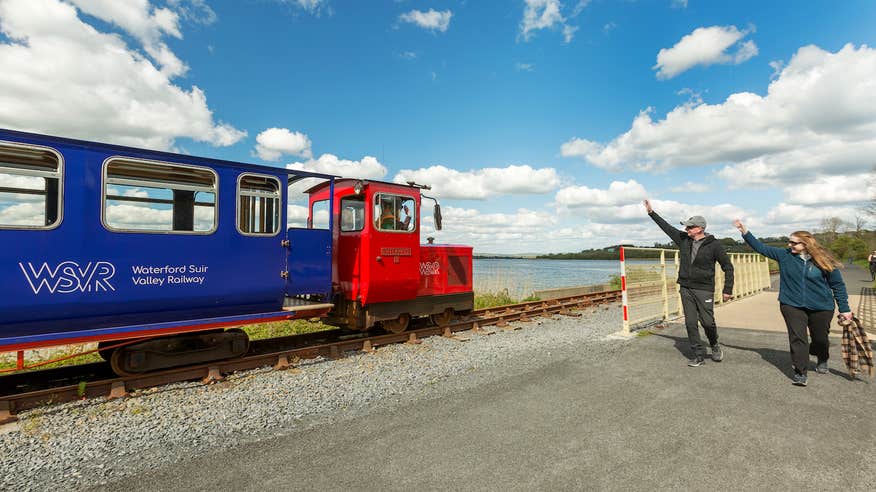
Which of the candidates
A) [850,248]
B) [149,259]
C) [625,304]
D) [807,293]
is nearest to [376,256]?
[149,259]

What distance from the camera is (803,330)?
16.7 ft

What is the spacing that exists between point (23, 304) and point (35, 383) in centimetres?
168

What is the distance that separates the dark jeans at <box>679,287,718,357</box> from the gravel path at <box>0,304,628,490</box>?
4.03 feet

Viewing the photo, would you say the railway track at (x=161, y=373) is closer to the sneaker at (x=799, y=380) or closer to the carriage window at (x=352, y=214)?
the carriage window at (x=352, y=214)

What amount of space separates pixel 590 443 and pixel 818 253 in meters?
3.84

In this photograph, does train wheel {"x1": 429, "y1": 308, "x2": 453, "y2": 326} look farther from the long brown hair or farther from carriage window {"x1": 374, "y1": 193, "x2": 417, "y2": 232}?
the long brown hair

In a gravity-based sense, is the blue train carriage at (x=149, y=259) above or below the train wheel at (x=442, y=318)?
above

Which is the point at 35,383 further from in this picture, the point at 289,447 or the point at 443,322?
the point at 443,322

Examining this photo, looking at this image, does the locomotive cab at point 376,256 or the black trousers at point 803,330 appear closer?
the black trousers at point 803,330

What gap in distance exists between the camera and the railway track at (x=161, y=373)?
15.5 feet

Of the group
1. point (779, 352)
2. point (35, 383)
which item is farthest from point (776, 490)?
point (35, 383)

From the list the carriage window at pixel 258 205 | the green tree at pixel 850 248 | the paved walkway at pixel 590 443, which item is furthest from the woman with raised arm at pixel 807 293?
the green tree at pixel 850 248

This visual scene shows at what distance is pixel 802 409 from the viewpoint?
431 centimetres

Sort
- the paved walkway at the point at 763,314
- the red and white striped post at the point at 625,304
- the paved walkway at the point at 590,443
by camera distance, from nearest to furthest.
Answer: the paved walkway at the point at 590,443
the red and white striped post at the point at 625,304
the paved walkway at the point at 763,314
